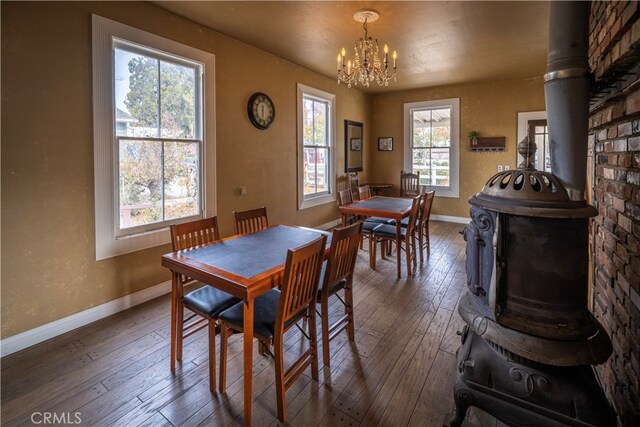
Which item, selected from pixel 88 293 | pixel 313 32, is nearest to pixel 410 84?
pixel 313 32

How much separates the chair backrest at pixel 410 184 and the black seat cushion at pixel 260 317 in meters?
4.87

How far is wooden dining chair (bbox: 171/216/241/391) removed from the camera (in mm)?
1816

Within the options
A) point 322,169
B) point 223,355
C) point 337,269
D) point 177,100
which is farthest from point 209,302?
point 322,169

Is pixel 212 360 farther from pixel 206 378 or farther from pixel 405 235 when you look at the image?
pixel 405 235

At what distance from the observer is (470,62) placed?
4.68 metres

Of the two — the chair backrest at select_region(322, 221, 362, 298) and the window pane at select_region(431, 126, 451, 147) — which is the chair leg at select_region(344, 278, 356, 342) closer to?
the chair backrest at select_region(322, 221, 362, 298)

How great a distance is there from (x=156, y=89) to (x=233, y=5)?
3.49 feet

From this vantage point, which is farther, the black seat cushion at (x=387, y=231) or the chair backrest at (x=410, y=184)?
the chair backrest at (x=410, y=184)

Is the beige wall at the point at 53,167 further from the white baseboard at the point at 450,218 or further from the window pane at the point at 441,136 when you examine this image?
the white baseboard at the point at 450,218

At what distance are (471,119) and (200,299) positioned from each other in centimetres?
602

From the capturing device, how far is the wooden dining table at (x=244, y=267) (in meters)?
1.57

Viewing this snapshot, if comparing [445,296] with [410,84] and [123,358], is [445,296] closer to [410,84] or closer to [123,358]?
[123,358]

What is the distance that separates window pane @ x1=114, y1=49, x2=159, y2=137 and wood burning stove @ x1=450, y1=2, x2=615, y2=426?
113 inches

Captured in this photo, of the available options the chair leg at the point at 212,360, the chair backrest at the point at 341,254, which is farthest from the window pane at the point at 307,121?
the chair leg at the point at 212,360
